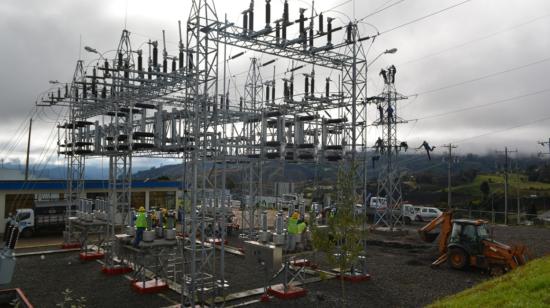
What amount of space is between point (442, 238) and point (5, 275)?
17880 millimetres

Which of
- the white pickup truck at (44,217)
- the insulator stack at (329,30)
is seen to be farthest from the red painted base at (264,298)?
the white pickup truck at (44,217)

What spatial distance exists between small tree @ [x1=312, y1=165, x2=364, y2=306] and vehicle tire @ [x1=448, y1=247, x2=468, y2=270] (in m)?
9.52

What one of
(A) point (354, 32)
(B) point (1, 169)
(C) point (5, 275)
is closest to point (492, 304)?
(A) point (354, 32)

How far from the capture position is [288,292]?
1361 centimetres

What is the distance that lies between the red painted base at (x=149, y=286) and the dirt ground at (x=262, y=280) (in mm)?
242

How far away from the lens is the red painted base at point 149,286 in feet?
46.1

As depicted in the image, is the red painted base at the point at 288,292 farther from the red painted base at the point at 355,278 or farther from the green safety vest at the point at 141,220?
the green safety vest at the point at 141,220

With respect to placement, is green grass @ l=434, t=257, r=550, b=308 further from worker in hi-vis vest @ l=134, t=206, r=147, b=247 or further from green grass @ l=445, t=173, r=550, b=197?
green grass @ l=445, t=173, r=550, b=197

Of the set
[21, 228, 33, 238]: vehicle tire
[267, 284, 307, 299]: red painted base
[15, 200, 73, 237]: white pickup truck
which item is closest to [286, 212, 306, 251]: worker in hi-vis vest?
[267, 284, 307, 299]: red painted base

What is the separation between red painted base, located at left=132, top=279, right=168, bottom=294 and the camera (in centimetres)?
1404

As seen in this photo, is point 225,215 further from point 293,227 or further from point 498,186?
point 498,186

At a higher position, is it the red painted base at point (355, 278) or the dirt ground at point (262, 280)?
the red painted base at point (355, 278)

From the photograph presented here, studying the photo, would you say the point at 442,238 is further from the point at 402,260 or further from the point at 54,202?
the point at 54,202

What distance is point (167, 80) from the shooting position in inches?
666
